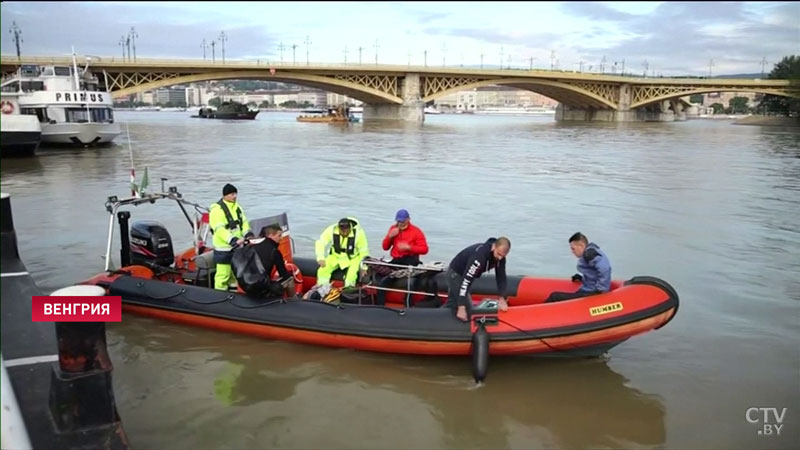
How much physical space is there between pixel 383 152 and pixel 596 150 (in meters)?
11.0

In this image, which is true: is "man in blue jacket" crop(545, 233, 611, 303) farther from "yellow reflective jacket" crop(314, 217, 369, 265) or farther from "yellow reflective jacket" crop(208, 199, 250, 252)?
"yellow reflective jacket" crop(208, 199, 250, 252)

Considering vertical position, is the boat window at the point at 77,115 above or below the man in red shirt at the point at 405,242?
above

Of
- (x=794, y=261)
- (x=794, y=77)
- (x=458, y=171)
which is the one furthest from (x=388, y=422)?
(x=794, y=77)

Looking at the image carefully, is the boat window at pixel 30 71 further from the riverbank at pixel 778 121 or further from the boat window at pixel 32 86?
the riverbank at pixel 778 121

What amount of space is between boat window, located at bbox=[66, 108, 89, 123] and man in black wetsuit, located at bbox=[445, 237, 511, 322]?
Result: 2989 centimetres

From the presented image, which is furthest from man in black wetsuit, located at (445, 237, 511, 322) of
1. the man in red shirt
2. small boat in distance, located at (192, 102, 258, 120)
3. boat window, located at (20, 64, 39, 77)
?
small boat in distance, located at (192, 102, 258, 120)

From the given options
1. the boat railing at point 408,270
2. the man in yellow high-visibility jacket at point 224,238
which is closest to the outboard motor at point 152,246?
the man in yellow high-visibility jacket at point 224,238

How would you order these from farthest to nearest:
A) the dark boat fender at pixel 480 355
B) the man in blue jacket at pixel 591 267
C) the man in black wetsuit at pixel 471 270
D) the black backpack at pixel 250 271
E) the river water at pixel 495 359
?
the black backpack at pixel 250 271
the man in blue jacket at pixel 591 267
the man in black wetsuit at pixel 471 270
the dark boat fender at pixel 480 355
the river water at pixel 495 359

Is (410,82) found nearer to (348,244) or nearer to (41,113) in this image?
(41,113)

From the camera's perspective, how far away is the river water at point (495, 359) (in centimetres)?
525

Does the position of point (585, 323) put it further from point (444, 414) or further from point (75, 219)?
point (75, 219)

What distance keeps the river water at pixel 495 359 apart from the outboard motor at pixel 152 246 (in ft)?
3.00

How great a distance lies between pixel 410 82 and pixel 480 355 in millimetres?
58194

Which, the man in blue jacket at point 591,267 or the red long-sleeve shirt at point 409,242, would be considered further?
the red long-sleeve shirt at point 409,242
